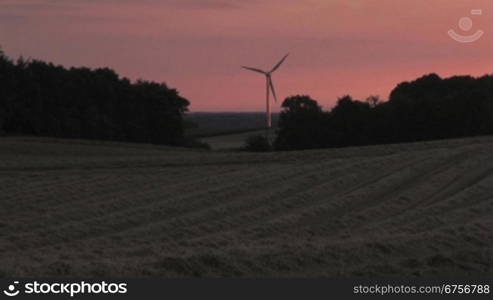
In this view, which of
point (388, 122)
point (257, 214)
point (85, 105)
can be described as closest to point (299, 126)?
point (388, 122)

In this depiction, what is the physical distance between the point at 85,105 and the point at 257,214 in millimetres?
47361

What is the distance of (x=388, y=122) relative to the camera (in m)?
47.5

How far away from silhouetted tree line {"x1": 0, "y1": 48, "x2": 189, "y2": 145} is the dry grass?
31867 millimetres

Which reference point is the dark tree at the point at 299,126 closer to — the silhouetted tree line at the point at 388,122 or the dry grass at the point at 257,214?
the silhouetted tree line at the point at 388,122

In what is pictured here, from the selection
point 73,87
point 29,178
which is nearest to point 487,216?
point 29,178

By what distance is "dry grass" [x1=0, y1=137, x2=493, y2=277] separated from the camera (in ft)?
29.7

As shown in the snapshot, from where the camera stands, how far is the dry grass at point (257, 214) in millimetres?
9062

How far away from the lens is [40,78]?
199ft

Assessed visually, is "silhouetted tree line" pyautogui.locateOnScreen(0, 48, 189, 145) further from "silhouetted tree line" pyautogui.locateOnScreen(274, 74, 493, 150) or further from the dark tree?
"silhouetted tree line" pyautogui.locateOnScreen(274, 74, 493, 150)

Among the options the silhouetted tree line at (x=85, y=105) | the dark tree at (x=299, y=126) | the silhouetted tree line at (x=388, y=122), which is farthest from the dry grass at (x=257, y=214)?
the silhouetted tree line at (x=85, y=105)

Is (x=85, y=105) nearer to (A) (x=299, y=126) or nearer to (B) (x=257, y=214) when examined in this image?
(A) (x=299, y=126)

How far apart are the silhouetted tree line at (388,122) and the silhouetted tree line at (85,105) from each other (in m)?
13.4

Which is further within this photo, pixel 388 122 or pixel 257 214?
pixel 388 122

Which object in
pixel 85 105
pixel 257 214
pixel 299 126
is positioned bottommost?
pixel 257 214
